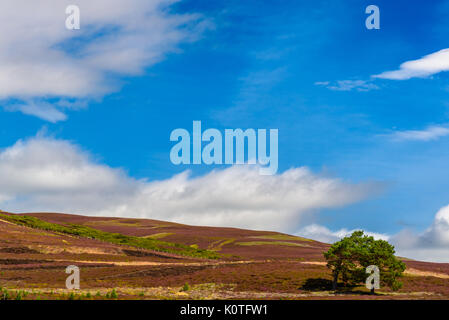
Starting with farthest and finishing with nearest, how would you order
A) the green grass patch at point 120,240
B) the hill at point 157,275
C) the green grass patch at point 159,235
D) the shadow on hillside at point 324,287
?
the green grass patch at point 159,235
the green grass patch at point 120,240
the shadow on hillside at point 324,287
the hill at point 157,275

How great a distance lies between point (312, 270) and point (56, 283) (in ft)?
100

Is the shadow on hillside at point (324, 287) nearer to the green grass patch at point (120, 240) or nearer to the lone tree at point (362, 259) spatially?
the lone tree at point (362, 259)

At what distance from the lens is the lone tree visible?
1746 inches

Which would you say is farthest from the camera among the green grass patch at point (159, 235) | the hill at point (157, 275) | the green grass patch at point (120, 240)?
the green grass patch at point (159, 235)

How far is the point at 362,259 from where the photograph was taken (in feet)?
149

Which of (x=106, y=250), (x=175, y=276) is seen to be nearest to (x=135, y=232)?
(x=106, y=250)

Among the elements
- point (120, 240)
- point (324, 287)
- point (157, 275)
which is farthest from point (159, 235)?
point (324, 287)

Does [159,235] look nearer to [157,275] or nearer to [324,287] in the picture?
[157,275]

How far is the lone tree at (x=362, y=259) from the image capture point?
4434cm

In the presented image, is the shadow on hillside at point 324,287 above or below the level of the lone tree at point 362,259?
below

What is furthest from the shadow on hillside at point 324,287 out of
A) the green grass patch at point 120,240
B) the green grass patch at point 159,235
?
the green grass patch at point 159,235
